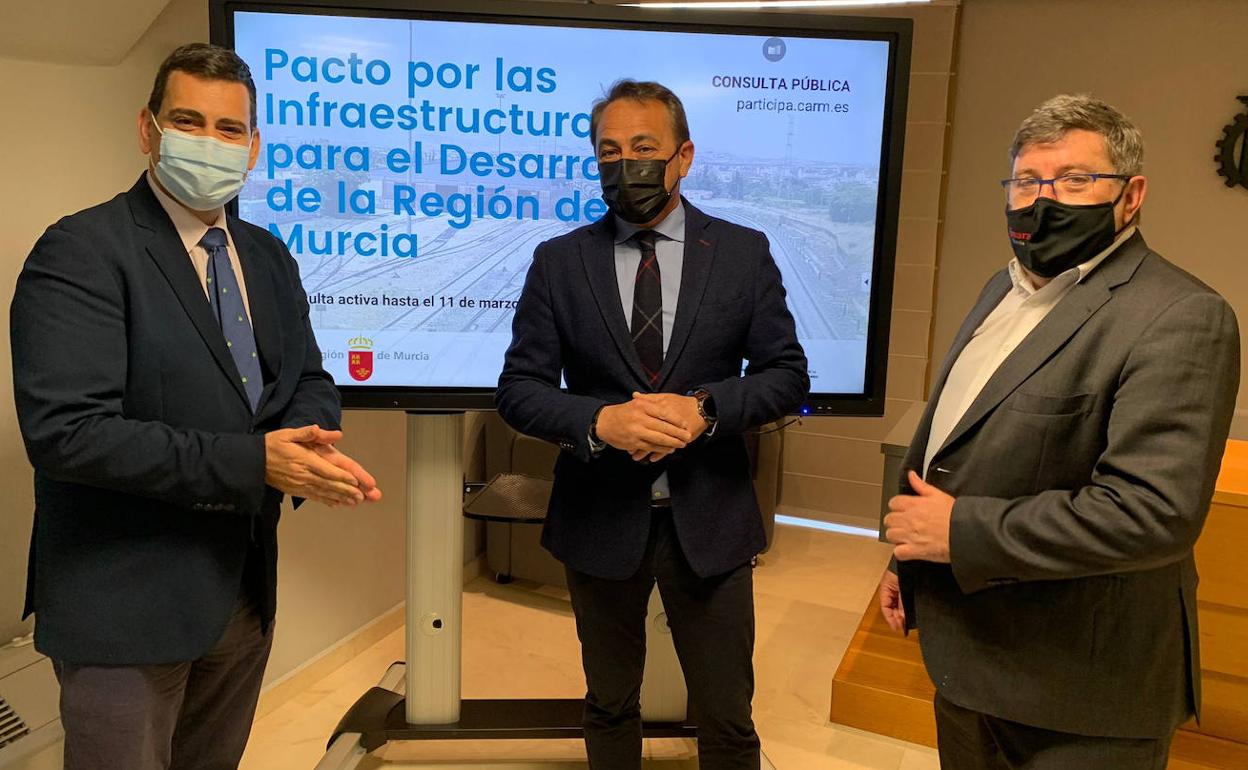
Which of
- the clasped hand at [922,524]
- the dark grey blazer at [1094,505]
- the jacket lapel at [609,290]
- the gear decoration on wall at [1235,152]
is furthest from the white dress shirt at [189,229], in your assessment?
the gear decoration on wall at [1235,152]

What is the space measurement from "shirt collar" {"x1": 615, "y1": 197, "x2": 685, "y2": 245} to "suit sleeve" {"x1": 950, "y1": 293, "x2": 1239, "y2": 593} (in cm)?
85

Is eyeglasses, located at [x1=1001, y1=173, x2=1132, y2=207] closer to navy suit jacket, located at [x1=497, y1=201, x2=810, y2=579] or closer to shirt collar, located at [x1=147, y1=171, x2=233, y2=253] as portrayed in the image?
navy suit jacket, located at [x1=497, y1=201, x2=810, y2=579]

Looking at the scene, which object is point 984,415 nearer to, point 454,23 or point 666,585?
point 666,585

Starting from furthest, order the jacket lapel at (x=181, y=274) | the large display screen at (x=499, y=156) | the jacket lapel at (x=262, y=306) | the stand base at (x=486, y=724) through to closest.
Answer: the stand base at (x=486, y=724) → the large display screen at (x=499, y=156) → the jacket lapel at (x=262, y=306) → the jacket lapel at (x=181, y=274)

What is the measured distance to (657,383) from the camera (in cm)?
179

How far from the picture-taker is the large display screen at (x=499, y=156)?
80.5 inches

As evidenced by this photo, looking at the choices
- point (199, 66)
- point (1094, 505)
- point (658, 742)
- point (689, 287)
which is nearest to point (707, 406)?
point (689, 287)

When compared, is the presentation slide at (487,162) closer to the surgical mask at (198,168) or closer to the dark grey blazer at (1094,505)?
the surgical mask at (198,168)

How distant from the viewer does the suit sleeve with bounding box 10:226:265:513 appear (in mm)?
1304

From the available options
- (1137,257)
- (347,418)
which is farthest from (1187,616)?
(347,418)

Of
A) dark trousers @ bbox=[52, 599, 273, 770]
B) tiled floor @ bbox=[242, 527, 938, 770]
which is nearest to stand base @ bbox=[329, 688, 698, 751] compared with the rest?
tiled floor @ bbox=[242, 527, 938, 770]

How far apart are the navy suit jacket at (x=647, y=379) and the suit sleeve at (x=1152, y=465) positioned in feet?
1.99

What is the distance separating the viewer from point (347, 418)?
2914 mm

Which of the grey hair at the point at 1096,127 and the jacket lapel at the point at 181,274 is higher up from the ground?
the grey hair at the point at 1096,127
